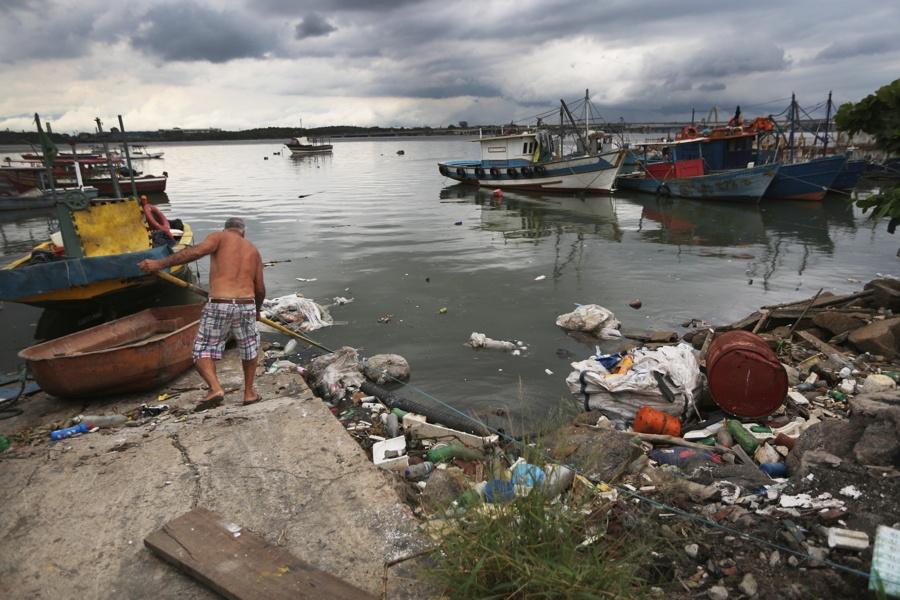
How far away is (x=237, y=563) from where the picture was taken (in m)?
2.63

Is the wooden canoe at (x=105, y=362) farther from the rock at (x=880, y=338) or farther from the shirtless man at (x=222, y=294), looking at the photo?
the rock at (x=880, y=338)

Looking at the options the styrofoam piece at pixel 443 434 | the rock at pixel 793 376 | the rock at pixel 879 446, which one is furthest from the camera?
the rock at pixel 793 376

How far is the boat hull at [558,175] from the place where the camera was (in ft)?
79.4

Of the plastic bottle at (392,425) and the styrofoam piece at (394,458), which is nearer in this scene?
the styrofoam piece at (394,458)

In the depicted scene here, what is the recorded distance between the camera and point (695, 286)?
10.4 meters

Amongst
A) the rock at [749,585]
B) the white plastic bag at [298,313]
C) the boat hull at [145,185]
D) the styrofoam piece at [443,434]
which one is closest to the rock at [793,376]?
the styrofoam piece at [443,434]

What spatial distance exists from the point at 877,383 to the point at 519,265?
785cm

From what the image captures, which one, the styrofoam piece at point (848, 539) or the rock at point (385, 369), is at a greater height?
the styrofoam piece at point (848, 539)

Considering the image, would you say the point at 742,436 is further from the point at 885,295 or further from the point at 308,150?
the point at 308,150

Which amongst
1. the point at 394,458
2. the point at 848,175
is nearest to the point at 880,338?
the point at 394,458

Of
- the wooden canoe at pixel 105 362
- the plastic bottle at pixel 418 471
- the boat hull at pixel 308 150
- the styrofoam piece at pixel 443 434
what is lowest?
the styrofoam piece at pixel 443 434

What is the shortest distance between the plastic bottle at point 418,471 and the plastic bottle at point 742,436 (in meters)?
2.57

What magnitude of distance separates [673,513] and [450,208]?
68.5 feet

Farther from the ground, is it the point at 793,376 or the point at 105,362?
the point at 105,362
